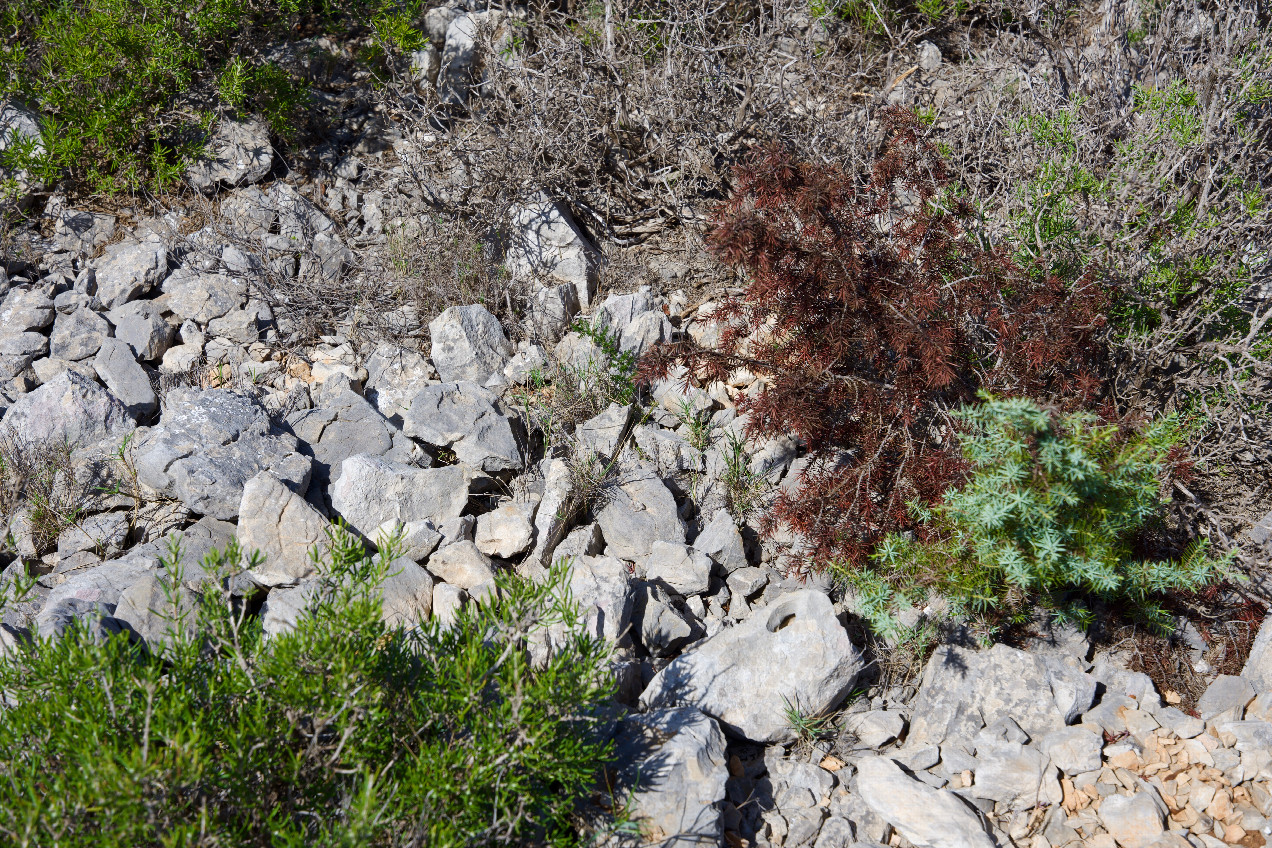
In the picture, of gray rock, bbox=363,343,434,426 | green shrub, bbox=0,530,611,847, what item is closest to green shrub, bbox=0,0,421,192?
gray rock, bbox=363,343,434,426

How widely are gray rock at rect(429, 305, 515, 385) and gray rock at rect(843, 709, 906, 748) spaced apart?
99.5 inches

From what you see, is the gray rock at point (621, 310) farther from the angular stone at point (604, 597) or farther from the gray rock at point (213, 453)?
the gray rock at point (213, 453)

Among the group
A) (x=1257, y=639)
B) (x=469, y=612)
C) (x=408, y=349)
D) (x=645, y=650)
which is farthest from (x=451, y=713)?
(x=1257, y=639)

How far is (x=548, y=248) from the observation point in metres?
5.33

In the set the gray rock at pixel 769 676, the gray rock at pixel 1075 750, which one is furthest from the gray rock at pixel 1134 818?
the gray rock at pixel 769 676

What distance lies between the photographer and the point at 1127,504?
2943 millimetres

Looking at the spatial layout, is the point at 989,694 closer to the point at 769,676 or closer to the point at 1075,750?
the point at 1075,750

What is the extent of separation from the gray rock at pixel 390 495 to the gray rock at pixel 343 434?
22 centimetres

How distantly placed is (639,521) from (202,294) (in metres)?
3.20

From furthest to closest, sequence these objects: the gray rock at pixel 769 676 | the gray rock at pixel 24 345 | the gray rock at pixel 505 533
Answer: the gray rock at pixel 24 345 < the gray rock at pixel 505 533 < the gray rock at pixel 769 676

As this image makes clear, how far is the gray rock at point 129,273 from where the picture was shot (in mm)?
5168

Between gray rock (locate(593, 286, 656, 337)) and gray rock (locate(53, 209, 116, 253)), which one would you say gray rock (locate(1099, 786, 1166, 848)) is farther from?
gray rock (locate(53, 209, 116, 253))

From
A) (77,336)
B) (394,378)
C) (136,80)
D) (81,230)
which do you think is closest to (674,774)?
(394,378)

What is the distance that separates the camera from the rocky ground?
121 inches
